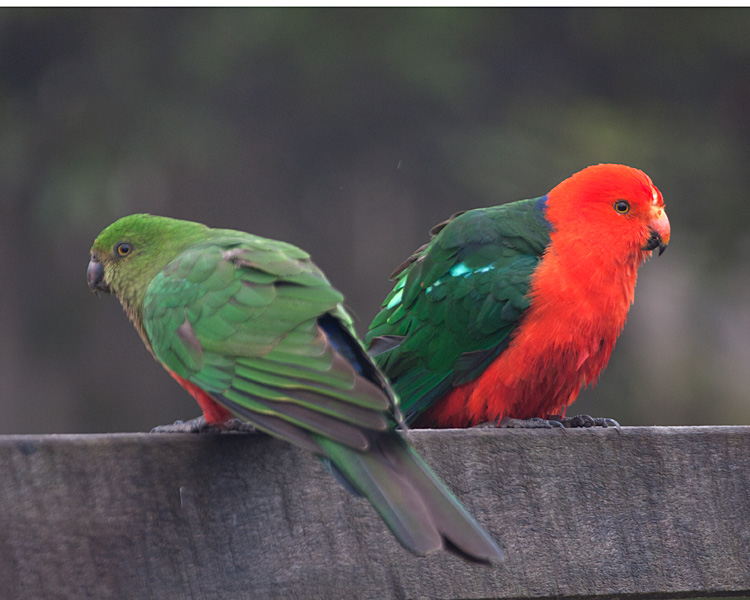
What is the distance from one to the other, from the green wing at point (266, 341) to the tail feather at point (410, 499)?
28 mm

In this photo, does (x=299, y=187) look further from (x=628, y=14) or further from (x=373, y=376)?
(x=373, y=376)

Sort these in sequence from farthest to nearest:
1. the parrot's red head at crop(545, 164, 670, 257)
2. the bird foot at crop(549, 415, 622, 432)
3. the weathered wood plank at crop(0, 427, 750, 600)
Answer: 1. the parrot's red head at crop(545, 164, 670, 257)
2. the bird foot at crop(549, 415, 622, 432)
3. the weathered wood plank at crop(0, 427, 750, 600)

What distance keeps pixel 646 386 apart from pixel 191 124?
5.16 meters

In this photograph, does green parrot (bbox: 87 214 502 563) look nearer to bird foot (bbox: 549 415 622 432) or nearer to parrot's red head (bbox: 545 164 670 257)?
bird foot (bbox: 549 415 622 432)

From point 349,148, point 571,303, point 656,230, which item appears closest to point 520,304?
point 571,303

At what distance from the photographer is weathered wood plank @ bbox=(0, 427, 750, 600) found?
59.5 inches

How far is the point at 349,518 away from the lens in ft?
5.49

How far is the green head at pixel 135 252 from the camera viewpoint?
2.71 metres

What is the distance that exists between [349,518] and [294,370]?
28 cm

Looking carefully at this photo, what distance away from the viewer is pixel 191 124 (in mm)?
9016

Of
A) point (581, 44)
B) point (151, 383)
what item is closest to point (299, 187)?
point (151, 383)

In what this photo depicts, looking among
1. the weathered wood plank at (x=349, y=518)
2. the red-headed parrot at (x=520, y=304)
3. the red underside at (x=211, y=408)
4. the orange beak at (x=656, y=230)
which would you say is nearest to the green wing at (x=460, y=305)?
the red-headed parrot at (x=520, y=304)

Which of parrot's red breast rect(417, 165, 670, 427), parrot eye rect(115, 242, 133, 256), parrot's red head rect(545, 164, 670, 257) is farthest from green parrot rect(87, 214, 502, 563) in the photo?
parrot's red head rect(545, 164, 670, 257)

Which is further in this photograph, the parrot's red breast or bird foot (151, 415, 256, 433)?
the parrot's red breast
